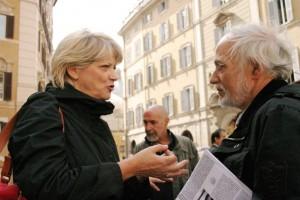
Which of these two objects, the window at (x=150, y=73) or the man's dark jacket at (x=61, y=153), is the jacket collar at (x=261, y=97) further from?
the window at (x=150, y=73)

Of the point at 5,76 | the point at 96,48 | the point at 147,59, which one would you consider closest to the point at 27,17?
the point at 5,76

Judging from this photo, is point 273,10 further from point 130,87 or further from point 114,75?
point 130,87

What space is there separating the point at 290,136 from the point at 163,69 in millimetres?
25707

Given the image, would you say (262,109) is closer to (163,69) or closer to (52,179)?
(52,179)

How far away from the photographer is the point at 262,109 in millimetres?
1734

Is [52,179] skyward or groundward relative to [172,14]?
groundward

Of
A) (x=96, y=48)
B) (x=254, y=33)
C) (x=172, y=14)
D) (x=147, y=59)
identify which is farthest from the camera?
(x=147, y=59)

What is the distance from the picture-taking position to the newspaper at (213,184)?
5.47ft

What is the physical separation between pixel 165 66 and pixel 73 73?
25.1 m

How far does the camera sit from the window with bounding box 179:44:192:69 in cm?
2405

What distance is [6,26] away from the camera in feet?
53.4

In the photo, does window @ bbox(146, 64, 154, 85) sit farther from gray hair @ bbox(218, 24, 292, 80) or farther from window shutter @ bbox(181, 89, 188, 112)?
gray hair @ bbox(218, 24, 292, 80)

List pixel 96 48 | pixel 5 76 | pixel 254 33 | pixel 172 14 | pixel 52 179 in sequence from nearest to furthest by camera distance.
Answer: pixel 52 179
pixel 96 48
pixel 254 33
pixel 5 76
pixel 172 14

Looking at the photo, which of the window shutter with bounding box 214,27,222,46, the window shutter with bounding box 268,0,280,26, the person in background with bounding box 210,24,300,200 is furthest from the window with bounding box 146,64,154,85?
the person in background with bounding box 210,24,300,200
